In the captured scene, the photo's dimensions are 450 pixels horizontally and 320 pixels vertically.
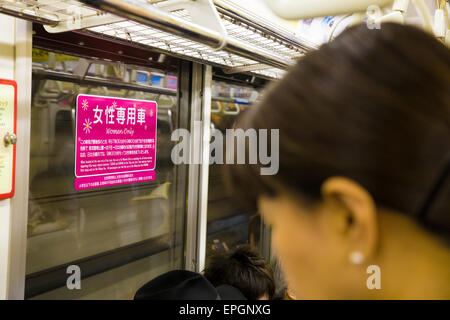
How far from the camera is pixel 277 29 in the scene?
1.60 metres

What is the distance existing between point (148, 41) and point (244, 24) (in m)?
0.47

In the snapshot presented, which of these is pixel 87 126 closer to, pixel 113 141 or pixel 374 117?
pixel 113 141

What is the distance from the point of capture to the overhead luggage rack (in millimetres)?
1000

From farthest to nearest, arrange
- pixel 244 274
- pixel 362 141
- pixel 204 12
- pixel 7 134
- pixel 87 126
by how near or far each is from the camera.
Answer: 1. pixel 244 274
2. pixel 87 126
3. pixel 7 134
4. pixel 204 12
5. pixel 362 141

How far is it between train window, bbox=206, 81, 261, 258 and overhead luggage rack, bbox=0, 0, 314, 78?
71cm

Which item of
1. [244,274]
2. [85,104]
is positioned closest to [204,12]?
[85,104]

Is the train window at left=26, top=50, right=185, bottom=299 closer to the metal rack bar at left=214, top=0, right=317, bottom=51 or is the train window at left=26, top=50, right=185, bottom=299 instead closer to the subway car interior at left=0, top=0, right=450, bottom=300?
the subway car interior at left=0, top=0, right=450, bottom=300

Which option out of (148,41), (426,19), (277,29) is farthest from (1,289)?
(426,19)

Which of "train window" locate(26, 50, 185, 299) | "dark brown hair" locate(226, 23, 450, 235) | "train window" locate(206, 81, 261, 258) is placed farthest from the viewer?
"train window" locate(206, 81, 261, 258)

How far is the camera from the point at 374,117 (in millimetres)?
401

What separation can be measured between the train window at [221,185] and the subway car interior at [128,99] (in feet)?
0.04

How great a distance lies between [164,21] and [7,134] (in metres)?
0.82

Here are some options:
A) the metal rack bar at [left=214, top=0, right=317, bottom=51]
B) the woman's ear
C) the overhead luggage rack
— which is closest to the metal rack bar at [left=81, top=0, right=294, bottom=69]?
the overhead luggage rack

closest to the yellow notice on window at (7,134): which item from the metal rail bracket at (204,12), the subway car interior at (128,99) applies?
the subway car interior at (128,99)
